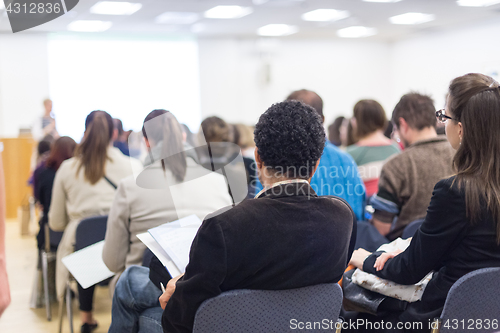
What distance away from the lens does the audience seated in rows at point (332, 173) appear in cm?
210

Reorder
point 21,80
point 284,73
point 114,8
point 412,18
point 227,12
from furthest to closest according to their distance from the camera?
point 284,73
point 412,18
point 21,80
point 227,12
point 114,8

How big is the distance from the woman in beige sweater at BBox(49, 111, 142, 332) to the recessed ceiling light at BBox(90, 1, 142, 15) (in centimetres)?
503

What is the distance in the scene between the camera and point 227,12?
824 cm

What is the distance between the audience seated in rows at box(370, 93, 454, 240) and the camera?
2301mm

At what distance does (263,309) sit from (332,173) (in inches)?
40.4

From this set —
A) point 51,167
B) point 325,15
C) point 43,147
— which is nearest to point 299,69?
point 325,15

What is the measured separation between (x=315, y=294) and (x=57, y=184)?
2.15 m

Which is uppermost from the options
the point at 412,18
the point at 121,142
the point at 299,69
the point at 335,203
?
the point at 412,18

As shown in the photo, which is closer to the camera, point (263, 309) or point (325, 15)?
point (263, 309)

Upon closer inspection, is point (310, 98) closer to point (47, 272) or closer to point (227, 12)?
point (47, 272)

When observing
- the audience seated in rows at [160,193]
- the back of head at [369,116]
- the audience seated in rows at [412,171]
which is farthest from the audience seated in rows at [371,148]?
the audience seated in rows at [160,193]

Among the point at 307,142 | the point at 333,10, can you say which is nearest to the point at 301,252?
the point at 307,142

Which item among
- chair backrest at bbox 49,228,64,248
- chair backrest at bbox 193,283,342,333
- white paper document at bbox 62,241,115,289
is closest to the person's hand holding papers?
chair backrest at bbox 193,283,342,333

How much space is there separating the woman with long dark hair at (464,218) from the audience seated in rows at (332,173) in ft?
2.11
